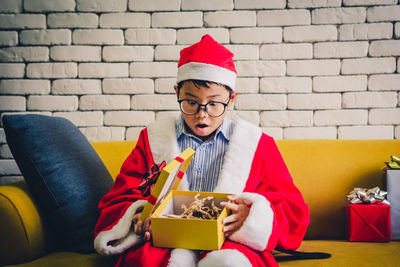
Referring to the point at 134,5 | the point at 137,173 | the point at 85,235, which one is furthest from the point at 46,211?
the point at 134,5

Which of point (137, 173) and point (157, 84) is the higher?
point (157, 84)

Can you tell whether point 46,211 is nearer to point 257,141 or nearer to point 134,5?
point 257,141

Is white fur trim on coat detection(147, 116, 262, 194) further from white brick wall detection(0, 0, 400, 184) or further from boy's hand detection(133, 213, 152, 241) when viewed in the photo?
white brick wall detection(0, 0, 400, 184)

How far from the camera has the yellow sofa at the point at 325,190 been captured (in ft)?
3.68

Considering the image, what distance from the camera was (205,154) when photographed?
131cm

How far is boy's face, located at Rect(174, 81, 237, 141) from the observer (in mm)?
1203

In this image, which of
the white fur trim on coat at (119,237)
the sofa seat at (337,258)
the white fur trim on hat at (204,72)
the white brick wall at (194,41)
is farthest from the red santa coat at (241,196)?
the white brick wall at (194,41)

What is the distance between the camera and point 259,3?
1.81 meters

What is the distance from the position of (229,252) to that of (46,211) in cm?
73

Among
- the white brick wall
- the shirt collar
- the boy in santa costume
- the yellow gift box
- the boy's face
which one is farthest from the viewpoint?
the white brick wall

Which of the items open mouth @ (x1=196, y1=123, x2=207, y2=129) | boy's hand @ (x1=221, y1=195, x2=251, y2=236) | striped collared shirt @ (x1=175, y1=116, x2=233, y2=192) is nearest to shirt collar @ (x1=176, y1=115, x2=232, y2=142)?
striped collared shirt @ (x1=175, y1=116, x2=233, y2=192)

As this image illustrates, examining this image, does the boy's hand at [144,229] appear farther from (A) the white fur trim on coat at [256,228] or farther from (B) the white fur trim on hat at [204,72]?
(B) the white fur trim on hat at [204,72]

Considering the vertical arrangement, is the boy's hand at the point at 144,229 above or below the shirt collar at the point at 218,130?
below

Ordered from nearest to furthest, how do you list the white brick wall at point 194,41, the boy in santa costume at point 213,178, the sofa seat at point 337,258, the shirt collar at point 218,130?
the boy in santa costume at point 213,178
the sofa seat at point 337,258
the shirt collar at point 218,130
the white brick wall at point 194,41
